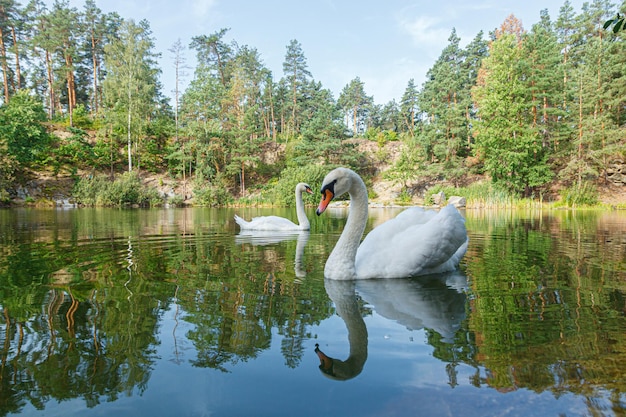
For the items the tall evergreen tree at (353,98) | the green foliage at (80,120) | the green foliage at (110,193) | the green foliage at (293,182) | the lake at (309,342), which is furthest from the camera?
the tall evergreen tree at (353,98)

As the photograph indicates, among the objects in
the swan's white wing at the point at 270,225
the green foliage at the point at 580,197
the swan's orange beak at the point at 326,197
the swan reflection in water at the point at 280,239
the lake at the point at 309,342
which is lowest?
the lake at the point at 309,342

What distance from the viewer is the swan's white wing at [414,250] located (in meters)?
4.43

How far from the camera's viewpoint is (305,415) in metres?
1.78

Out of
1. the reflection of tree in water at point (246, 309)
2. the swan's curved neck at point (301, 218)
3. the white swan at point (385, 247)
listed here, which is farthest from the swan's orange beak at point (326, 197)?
the swan's curved neck at point (301, 218)

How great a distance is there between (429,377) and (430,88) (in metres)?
50.7

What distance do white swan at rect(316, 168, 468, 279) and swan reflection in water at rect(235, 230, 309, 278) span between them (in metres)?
0.68

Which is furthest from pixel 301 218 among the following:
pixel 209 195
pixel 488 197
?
pixel 209 195

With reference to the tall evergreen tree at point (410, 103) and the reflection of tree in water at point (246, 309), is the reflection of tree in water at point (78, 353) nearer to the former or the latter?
the reflection of tree in water at point (246, 309)

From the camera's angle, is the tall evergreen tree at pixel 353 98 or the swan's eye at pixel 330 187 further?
the tall evergreen tree at pixel 353 98

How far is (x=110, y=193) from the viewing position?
3269cm

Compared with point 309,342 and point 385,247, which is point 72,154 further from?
point 309,342

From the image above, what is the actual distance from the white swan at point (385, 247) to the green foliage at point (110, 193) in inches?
1279

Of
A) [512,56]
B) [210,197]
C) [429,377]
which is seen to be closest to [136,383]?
[429,377]

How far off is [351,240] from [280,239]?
195 inches
